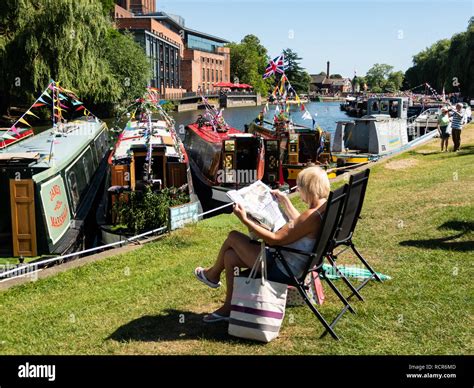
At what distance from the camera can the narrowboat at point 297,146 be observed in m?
18.9

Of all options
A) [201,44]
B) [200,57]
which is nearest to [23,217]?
[200,57]

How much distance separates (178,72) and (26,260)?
81845mm

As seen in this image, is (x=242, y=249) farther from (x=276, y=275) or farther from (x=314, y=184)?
(x=314, y=184)

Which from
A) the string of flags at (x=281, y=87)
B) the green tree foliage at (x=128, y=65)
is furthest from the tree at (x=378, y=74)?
the string of flags at (x=281, y=87)

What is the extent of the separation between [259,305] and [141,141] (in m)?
12.0

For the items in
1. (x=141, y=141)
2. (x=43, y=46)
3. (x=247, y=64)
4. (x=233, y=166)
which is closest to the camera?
(x=141, y=141)

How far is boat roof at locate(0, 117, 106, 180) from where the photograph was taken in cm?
1105

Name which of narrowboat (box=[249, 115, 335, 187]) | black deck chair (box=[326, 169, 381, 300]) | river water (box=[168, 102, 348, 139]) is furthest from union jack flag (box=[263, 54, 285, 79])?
river water (box=[168, 102, 348, 139])

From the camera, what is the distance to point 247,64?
4946 inches

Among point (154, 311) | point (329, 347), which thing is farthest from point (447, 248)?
point (154, 311)

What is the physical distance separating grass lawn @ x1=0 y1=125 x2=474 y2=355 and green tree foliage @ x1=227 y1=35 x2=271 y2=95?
11290 cm

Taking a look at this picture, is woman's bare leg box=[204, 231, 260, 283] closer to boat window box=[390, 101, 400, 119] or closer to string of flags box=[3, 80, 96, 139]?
string of flags box=[3, 80, 96, 139]

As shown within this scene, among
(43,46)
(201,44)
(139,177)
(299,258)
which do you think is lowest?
(139,177)

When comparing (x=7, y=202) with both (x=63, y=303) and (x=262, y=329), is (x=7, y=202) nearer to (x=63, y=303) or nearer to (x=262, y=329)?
(x=63, y=303)
